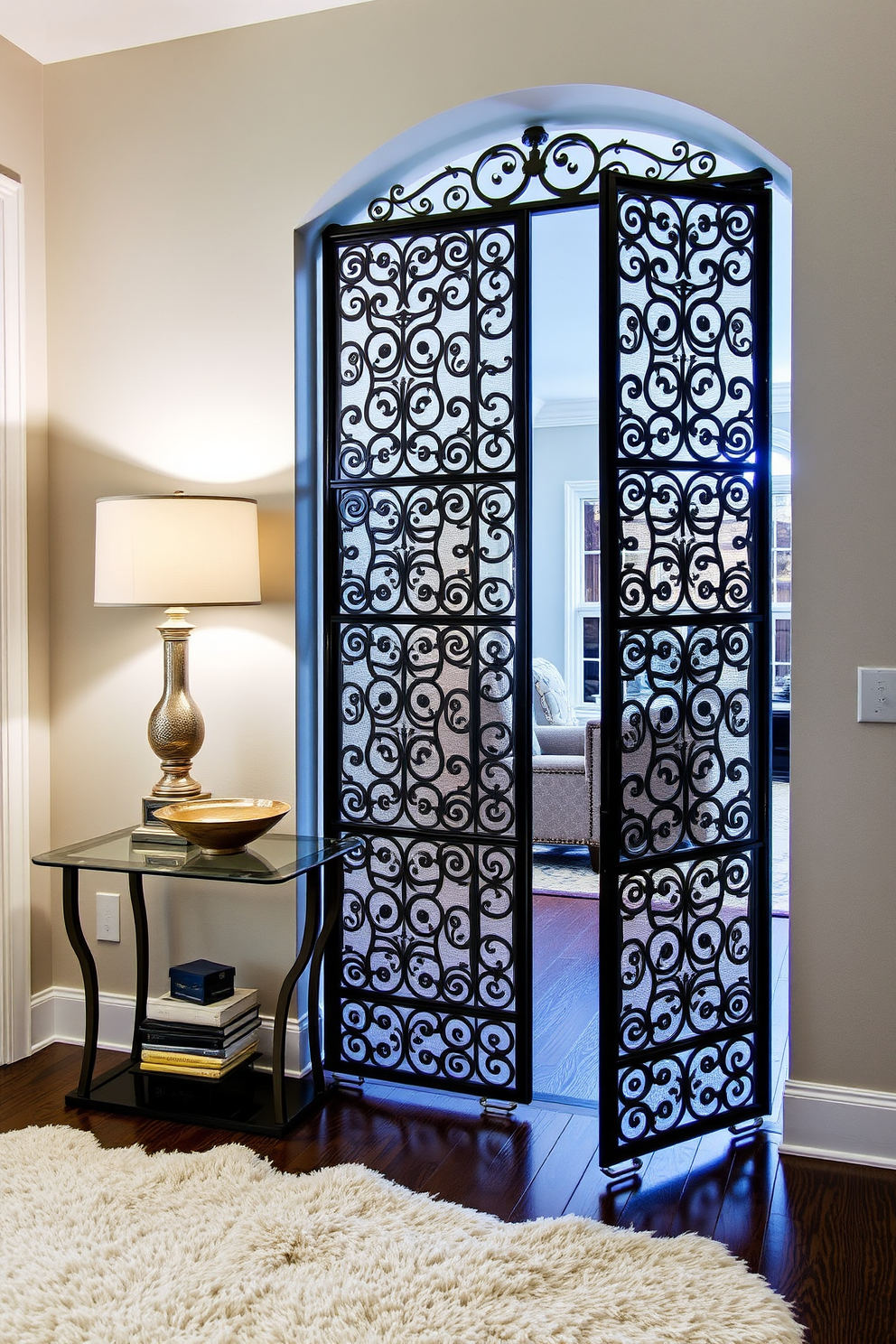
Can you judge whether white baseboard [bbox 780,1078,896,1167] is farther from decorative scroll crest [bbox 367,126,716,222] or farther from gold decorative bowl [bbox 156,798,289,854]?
decorative scroll crest [bbox 367,126,716,222]

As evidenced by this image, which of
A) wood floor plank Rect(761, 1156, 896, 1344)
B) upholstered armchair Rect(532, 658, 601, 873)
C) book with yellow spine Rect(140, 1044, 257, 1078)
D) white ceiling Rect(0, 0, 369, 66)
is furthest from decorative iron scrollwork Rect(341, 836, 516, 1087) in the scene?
upholstered armchair Rect(532, 658, 601, 873)

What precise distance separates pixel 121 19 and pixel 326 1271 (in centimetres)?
317

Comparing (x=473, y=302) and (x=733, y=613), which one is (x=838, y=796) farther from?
(x=473, y=302)

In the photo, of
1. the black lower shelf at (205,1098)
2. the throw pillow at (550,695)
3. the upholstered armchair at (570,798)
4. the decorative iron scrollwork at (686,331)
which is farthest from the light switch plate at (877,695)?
the throw pillow at (550,695)

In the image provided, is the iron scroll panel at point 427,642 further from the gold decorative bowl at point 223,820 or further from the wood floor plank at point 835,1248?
the wood floor plank at point 835,1248

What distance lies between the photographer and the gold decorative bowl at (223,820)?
2.70 metres

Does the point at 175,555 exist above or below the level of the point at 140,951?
above

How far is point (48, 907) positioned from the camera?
131 inches

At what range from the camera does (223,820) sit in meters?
2.74

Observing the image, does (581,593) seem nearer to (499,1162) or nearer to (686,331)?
(686,331)

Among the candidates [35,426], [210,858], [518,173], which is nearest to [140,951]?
[210,858]

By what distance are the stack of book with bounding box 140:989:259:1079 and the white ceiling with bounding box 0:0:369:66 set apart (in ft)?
8.84

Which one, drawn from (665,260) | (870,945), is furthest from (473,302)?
(870,945)

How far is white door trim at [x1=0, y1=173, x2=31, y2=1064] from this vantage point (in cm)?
312
